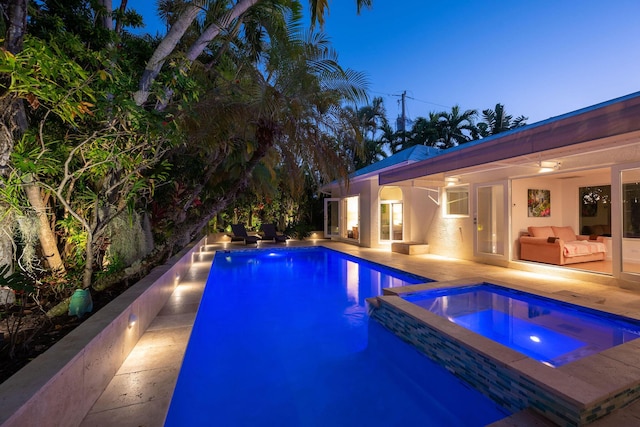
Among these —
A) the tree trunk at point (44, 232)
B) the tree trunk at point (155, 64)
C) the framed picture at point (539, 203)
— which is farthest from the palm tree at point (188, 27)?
the framed picture at point (539, 203)

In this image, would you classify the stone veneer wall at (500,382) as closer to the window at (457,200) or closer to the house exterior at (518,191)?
the house exterior at (518,191)

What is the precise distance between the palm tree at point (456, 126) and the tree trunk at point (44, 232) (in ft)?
78.5

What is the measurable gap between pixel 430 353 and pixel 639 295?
5078 millimetres

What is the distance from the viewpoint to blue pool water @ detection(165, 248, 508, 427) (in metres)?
3.01

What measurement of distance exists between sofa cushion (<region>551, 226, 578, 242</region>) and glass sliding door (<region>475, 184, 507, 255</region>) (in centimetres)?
191

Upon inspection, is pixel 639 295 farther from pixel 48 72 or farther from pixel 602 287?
pixel 48 72

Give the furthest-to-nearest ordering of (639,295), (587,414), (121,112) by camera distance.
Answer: (639,295) < (121,112) < (587,414)

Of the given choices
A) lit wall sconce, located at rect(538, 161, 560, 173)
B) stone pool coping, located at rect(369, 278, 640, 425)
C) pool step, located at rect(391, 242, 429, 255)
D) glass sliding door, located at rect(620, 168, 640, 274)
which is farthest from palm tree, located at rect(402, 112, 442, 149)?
stone pool coping, located at rect(369, 278, 640, 425)

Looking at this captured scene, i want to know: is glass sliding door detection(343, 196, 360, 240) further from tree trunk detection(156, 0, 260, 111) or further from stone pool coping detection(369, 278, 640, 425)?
stone pool coping detection(369, 278, 640, 425)

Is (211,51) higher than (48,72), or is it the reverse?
(211,51)

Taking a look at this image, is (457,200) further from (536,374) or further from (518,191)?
(536,374)

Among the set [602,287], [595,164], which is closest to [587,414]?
[602,287]

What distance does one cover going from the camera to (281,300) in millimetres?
6934

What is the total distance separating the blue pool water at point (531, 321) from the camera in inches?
158
